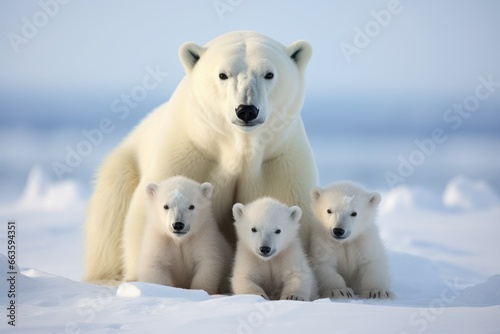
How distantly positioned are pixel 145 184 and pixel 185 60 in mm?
1025

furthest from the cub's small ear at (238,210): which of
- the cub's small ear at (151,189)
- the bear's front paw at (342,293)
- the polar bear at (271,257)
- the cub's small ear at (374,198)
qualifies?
the cub's small ear at (374,198)

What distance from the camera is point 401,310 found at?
509 cm

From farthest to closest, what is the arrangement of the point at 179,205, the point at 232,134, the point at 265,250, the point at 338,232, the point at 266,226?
the point at 232,134
the point at 338,232
the point at 179,205
the point at 266,226
the point at 265,250

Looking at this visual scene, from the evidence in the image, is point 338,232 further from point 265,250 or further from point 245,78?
point 245,78

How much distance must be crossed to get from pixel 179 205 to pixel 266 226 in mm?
644

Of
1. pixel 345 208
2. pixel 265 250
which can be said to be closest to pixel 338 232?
pixel 345 208

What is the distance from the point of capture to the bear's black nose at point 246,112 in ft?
19.7

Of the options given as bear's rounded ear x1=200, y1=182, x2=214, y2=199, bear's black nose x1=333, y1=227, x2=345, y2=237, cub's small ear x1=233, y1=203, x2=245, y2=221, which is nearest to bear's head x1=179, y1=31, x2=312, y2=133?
bear's rounded ear x1=200, y1=182, x2=214, y2=199

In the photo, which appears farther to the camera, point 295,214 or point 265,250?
point 295,214

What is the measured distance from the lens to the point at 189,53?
673cm

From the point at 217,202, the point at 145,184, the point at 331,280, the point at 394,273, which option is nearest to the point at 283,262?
the point at 331,280

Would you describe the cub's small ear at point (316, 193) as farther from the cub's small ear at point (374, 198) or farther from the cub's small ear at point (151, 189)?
the cub's small ear at point (151, 189)

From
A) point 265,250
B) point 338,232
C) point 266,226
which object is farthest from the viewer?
point 338,232

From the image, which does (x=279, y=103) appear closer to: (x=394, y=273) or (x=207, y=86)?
(x=207, y=86)
